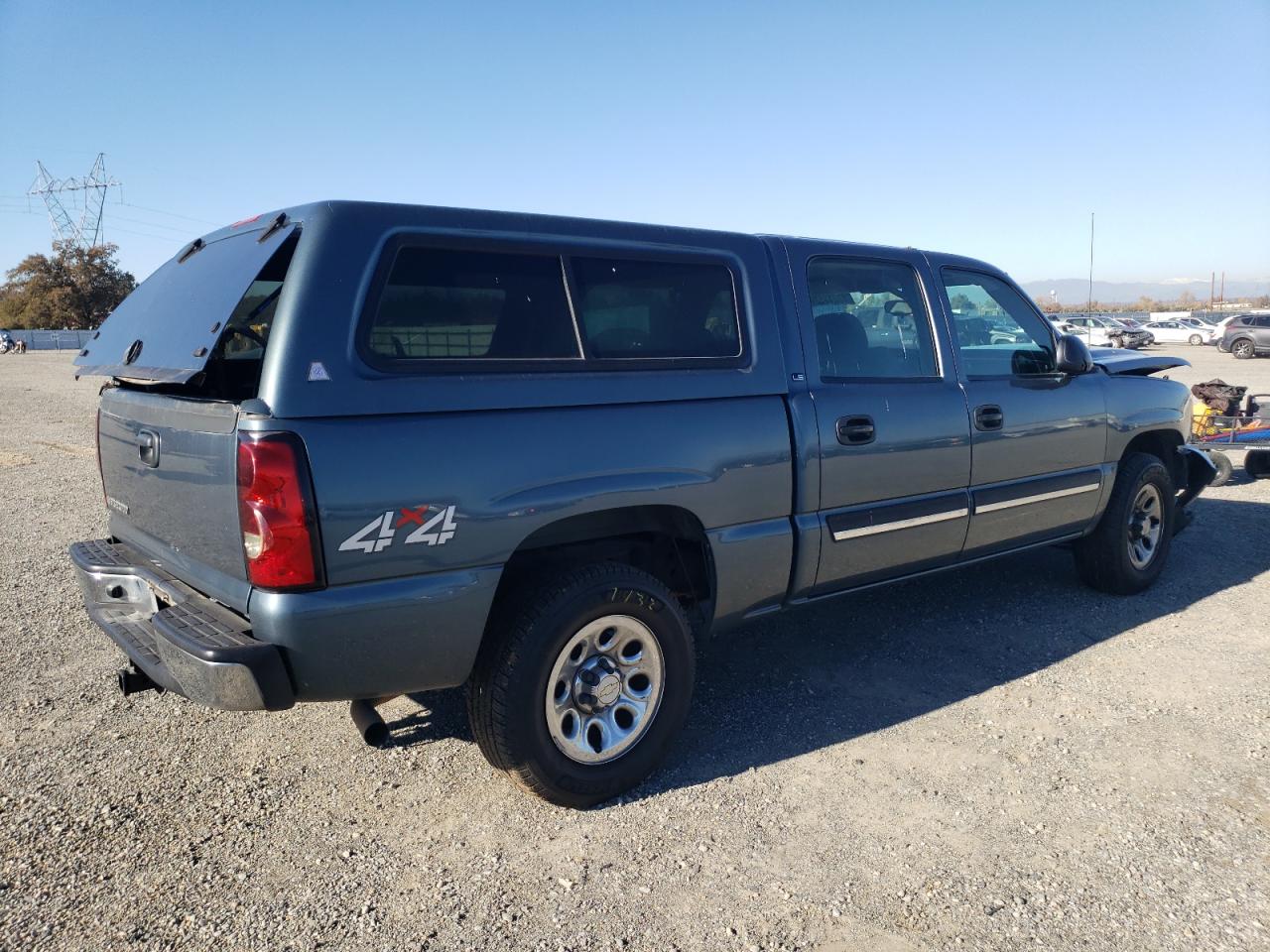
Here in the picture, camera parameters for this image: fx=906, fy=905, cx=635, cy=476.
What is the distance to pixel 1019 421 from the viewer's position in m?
4.48

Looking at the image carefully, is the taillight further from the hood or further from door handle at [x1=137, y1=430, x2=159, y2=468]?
the hood

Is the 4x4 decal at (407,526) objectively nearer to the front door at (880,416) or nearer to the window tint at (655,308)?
the window tint at (655,308)

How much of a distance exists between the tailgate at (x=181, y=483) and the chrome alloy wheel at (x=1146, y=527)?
4925 millimetres

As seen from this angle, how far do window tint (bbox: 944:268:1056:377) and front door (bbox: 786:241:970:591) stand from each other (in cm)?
21

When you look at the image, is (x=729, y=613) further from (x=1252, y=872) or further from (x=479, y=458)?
(x=1252, y=872)

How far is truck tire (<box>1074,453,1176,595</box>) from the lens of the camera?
520 centimetres

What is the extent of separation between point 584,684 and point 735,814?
68cm

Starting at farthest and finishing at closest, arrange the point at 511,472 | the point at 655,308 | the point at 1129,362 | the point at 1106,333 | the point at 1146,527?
the point at 1106,333 < the point at 1146,527 < the point at 1129,362 < the point at 655,308 < the point at 511,472

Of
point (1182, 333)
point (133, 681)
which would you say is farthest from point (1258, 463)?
point (1182, 333)

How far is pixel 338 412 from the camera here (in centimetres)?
259

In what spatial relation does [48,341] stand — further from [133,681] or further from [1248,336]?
[133,681]

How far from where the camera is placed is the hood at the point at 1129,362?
520 cm

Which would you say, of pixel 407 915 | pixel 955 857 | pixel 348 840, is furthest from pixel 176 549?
pixel 955 857

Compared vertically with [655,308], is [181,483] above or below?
below
